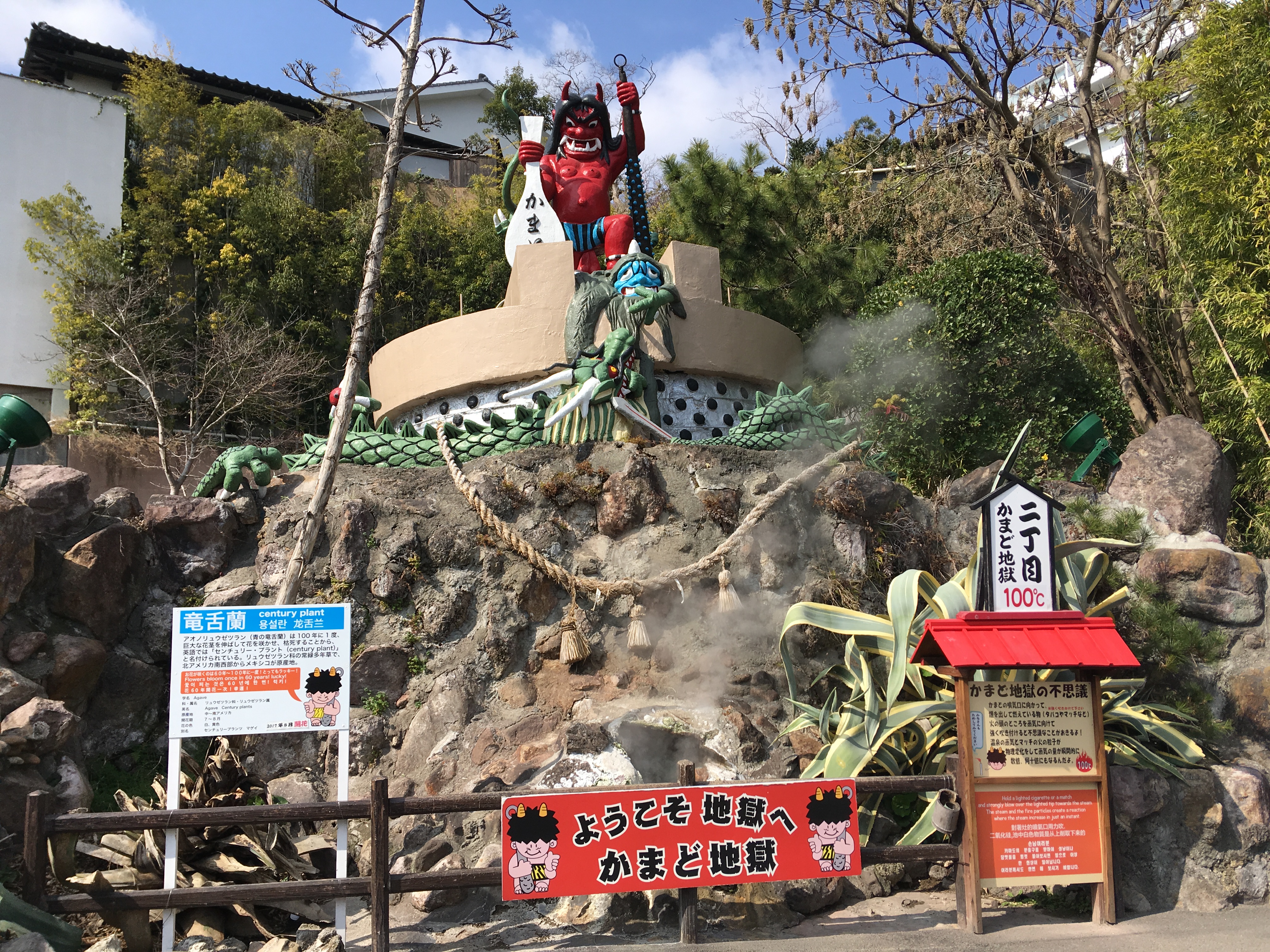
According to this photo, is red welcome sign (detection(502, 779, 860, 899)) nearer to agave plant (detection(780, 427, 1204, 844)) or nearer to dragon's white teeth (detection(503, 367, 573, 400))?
agave plant (detection(780, 427, 1204, 844))

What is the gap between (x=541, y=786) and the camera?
6.24 meters

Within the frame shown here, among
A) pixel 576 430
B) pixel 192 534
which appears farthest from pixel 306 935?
pixel 576 430

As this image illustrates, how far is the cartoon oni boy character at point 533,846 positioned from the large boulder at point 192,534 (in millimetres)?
5135

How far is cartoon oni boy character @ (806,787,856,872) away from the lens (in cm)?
509

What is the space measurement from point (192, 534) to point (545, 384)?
12.2 ft

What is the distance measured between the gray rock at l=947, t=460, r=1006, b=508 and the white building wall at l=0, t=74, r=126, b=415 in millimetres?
13436

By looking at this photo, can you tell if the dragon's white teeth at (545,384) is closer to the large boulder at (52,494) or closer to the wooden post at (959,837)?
the large boulder at (52,494)

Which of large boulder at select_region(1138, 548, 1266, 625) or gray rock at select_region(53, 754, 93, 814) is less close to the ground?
large boulder at select_region(1138, 548, 1266, 625)

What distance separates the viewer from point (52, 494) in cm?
797

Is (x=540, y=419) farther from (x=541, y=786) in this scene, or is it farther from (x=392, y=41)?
(x=541, y=786)

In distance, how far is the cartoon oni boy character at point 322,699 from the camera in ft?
17.9

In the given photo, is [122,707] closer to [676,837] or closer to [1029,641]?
[676,837]

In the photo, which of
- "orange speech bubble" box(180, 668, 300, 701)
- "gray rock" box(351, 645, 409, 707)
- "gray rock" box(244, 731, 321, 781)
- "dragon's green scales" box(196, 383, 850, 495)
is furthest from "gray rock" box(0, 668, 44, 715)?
"dragon's green scales" box(196, 383, 850, 495)

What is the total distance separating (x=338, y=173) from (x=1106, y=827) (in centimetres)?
1800
